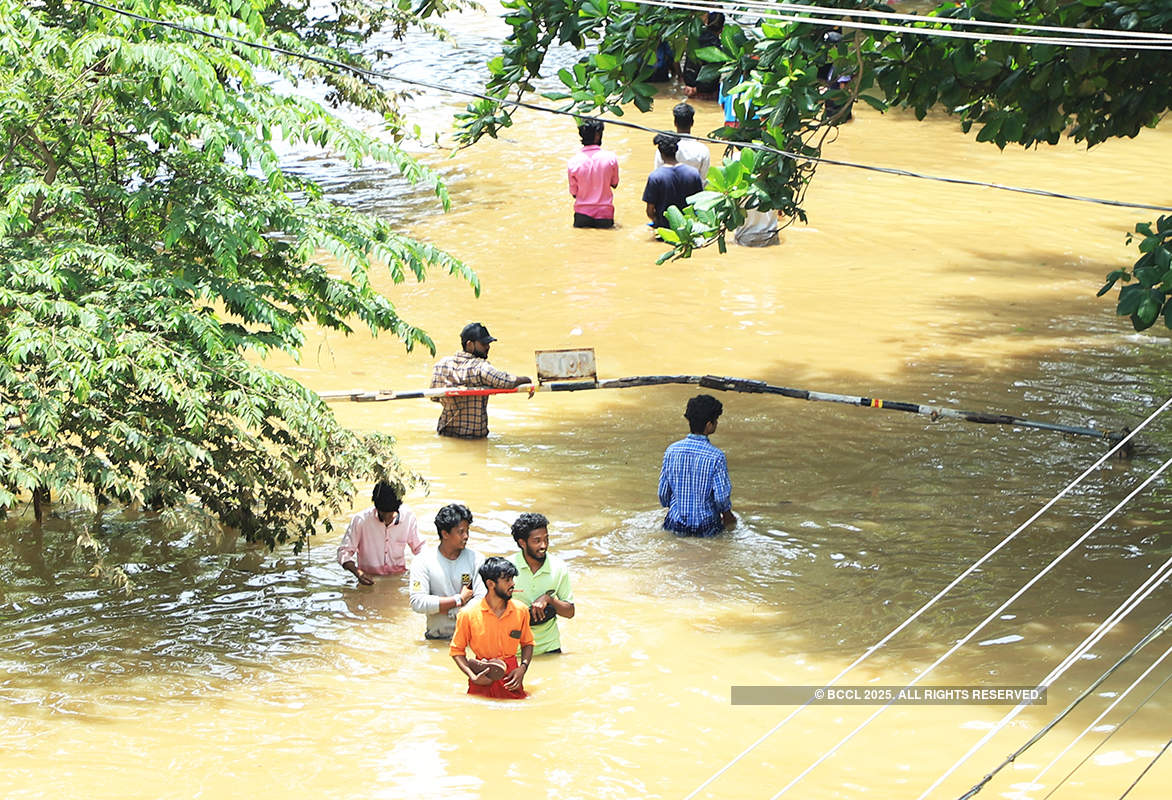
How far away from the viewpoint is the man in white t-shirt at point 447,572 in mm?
7715

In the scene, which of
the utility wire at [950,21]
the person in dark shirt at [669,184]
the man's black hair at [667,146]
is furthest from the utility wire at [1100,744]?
the person in dark shirt at [669,184]

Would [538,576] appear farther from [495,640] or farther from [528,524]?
[495,640]

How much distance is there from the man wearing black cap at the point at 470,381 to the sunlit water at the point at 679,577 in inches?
8.0

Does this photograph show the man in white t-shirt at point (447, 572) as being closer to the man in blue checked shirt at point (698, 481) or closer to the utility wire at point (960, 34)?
the man in blue checked shirt at point (698, 481)

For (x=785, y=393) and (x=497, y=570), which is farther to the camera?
(x=785, y=393)

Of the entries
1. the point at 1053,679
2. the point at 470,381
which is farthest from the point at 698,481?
the point at 1053,679

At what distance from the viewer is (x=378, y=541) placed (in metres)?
8.88

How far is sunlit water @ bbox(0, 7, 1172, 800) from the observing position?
22.2 feet

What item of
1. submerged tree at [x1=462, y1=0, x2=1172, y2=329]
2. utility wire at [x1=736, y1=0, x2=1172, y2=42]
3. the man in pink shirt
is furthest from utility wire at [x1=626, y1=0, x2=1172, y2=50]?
the man in pink shirt

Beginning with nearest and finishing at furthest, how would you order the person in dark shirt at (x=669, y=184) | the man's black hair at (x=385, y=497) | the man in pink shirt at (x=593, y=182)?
the man's black hair at (x=385, y=497), the person in dark shirt at (x=669, y=184), the man in pink shirt at (x=593, y=182)

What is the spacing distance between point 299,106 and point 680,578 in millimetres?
3824

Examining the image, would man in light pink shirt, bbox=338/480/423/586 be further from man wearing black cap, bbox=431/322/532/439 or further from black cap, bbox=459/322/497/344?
black cap, bbox=459/322/497/344

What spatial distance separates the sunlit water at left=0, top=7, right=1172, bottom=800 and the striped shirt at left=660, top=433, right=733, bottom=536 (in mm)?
211

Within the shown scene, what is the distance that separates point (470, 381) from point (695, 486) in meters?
2.40
